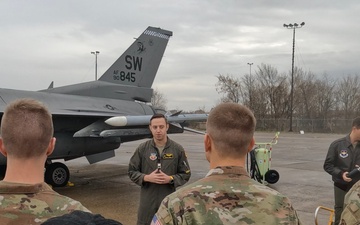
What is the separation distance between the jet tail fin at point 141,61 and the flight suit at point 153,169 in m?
8.25

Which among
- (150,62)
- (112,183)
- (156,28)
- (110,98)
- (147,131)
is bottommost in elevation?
(112,183)

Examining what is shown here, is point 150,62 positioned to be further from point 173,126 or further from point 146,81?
point 173,126

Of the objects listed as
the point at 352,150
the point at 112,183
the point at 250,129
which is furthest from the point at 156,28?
Result: the point at 250,129

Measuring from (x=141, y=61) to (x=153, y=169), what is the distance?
8.84 metres

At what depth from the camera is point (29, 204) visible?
5.69ft

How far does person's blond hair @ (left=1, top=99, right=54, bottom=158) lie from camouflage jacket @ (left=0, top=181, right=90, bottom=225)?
16 centimetres

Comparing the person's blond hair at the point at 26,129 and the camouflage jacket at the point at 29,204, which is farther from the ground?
the person's blond hair at the point at 26,129

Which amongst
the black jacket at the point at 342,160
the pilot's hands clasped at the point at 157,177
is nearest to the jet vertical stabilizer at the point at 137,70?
the pilot's hands clasped at the point at 157,177

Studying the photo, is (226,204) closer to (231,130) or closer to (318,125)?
(231,130)

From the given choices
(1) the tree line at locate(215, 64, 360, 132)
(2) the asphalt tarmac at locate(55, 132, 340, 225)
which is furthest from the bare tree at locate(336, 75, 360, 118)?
(2) the asphalt tarmac at locate(55, 132, 340, 225)

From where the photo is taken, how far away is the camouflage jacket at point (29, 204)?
170 centimetres

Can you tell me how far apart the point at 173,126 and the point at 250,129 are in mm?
8575

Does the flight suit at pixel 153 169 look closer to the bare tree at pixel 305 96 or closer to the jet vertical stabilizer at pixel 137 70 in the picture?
the jet vertical stabilizer at pixel 137 70

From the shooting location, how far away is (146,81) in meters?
13.3
